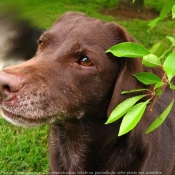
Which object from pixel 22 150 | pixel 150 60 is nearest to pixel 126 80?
pixel 150 60

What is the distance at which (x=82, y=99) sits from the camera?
272 cm

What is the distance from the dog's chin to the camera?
2.55m

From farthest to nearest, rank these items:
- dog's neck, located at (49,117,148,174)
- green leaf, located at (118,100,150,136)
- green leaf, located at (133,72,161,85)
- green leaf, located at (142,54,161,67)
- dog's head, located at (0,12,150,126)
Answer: dog's neck, located at (49,117,148,174), dog's head, located at (0,12,150,126), green leaf, located at (133,72,161,85), green leaf, located at (142,54,161,67), green leaf, located at (118,100,150,136)

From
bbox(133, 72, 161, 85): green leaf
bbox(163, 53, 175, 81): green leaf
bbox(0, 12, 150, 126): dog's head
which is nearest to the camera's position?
bbox(163, 53, 175, 81): green leaf

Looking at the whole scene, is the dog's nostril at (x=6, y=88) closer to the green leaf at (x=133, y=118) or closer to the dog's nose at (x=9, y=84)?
the dog's nose at (x=9, y=84)

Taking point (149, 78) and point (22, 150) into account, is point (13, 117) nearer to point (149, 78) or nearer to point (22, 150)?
point (149, 78)

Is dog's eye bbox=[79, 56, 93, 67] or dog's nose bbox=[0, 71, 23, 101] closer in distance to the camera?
dog's nose bbox=[0, 71, 23, 101]

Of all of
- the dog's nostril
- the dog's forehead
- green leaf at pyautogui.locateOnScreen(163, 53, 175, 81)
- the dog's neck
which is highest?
green leaf at pyautogui.locateOnScreen(163, 53, 175, 81)

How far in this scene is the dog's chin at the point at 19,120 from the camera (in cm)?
255

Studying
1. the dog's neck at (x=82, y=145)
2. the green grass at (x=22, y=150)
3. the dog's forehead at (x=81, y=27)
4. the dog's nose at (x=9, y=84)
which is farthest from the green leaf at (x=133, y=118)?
the green grass at (x=22, y=150)

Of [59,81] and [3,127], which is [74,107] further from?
[3,127]

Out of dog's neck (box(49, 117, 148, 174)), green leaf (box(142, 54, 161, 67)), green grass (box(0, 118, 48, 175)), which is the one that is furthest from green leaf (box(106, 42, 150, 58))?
green grass (box(0, 118, 48, 175))

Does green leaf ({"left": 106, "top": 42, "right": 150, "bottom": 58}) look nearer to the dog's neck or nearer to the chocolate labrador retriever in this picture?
the chocolate labrador retriever

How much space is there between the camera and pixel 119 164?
3.02 metres
